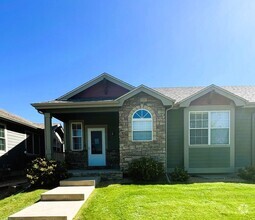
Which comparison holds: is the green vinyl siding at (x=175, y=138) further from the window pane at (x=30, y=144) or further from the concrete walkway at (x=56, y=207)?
the window pane at (x=30, y=144)

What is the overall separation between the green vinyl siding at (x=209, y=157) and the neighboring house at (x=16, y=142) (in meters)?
9.97

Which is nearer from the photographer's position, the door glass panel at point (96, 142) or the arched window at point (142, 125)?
the arched window at point (142, 125)

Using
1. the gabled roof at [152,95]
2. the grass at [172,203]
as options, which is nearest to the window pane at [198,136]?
the gabled roof at [152,95]

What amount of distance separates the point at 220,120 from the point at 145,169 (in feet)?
14.1

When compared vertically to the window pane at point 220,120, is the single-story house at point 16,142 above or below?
below

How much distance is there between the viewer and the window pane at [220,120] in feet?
29.5

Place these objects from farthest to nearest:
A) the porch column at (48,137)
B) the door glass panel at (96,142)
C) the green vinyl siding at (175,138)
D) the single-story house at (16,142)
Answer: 1. the door glass panel at (96,142)
2. the single-story house at (16,142)
3. the green vinyl siding at (175,138)
4. the porch column at (48,137)

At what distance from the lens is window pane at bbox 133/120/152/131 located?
8727mm

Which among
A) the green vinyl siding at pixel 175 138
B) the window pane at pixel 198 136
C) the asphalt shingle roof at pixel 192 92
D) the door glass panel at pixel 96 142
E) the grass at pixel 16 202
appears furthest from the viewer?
the door glass panel at pixel 96 142

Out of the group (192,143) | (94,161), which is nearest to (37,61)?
(94,161)

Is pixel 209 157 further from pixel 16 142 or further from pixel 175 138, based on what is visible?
pixel 16 142

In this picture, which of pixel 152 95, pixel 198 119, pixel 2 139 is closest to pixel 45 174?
pixel 2 139

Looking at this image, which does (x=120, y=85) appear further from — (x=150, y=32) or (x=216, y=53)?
(x=216, y=53)

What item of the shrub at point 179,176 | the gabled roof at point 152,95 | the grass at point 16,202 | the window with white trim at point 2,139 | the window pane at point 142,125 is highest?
the gabled roof at point 152,95
